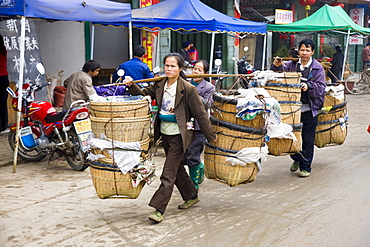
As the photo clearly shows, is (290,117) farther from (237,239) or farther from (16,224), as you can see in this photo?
(16,224)

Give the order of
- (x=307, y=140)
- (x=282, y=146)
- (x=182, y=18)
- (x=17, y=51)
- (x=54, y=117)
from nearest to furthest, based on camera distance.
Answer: (x=282, y=146) → (x=307, y=140) → (x=54, y=117) → (x=17, y=51) → (x=182, y=18)

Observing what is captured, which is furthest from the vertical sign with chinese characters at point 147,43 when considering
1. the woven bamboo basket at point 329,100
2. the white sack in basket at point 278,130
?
the white sack in basket at point 278,130

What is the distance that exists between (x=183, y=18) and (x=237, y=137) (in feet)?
22.1

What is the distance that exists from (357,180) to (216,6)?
42.7 feet

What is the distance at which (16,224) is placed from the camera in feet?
15.8

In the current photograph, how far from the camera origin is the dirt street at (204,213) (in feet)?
14.4

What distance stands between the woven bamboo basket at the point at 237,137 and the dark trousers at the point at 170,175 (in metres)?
0.45

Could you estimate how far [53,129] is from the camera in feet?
23.5

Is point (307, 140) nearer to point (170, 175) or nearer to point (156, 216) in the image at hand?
point (170, 175)

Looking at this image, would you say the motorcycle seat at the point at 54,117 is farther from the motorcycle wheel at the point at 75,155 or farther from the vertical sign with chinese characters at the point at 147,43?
the vertical sign with chinese characters at the point at 147,43

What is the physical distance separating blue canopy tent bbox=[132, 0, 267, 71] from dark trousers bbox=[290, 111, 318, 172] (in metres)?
4.95

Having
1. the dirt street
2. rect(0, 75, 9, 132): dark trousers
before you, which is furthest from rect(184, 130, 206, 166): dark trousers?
rect(0, 75, 9, 132): dark trousers

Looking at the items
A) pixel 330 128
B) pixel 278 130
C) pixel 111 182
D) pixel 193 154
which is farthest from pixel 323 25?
pixel 111 182

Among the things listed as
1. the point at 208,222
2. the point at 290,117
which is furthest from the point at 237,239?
the point at 290,117
